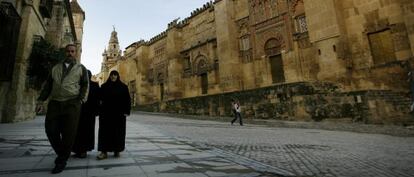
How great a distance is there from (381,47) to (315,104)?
5.42 metres

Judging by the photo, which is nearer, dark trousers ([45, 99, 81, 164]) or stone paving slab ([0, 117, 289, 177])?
stone paving slab ([0, 117, 289, 177])

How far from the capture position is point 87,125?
412 cm

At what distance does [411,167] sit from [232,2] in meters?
19.9

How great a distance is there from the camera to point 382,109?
434 inches

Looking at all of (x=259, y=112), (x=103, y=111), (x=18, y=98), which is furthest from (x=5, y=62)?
(x=259, y=112)

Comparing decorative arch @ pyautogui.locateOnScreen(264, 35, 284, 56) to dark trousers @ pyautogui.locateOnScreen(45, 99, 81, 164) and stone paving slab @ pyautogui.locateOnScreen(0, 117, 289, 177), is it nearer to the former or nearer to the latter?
stone paving slab @ pyautogui.locateOnScreen(0, 117, 289, 177)

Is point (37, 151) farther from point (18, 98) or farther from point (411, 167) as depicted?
point (18, 98)

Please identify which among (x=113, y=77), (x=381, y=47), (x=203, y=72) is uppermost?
(x=203, y=72)

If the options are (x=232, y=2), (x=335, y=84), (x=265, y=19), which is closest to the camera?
(x=335, y=84)

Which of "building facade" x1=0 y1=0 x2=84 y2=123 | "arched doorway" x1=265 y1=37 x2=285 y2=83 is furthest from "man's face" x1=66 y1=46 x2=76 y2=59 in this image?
"arched doorway" x1=265 y1=37 x2=285 y2=83

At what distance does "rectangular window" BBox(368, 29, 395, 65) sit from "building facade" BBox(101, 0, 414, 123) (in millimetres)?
46

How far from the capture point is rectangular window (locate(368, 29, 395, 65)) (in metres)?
13.5

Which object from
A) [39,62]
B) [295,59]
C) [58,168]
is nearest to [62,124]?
[58,168]

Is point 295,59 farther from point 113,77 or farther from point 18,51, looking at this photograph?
point 18,51
